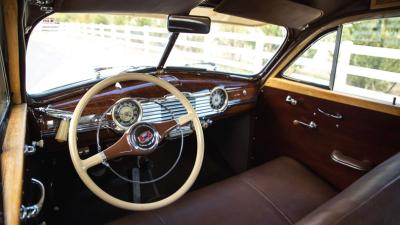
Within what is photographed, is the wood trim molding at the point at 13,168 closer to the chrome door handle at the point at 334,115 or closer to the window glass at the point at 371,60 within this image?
the chrome door handle at the point at 334,115

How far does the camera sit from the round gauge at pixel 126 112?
167 cm

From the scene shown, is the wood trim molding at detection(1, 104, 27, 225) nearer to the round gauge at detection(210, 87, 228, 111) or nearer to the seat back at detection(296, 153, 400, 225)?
the seat back at detection(296, 153, 400, 225)

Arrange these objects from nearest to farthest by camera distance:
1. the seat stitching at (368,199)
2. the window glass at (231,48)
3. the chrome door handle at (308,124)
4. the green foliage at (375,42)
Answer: the seat stitching at (368,199) < the green foliage at (375,42) < the chrome door handle at (308,124) < the window glass at (231,48)

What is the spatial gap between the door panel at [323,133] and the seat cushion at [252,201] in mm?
148

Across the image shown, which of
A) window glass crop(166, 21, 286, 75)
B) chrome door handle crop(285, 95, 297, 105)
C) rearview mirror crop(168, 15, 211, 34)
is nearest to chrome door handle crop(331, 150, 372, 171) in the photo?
chrome door handle crop(285, 95, 297, 105)

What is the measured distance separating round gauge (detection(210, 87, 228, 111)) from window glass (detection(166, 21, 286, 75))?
0.22 meters

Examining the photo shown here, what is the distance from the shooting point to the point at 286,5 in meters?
1.80

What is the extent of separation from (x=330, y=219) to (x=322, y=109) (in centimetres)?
132

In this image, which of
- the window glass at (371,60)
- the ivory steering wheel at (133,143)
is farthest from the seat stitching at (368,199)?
the window glass at (371,60)

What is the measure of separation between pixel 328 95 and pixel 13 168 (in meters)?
1.82

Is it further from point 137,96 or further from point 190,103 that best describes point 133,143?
point 137,96

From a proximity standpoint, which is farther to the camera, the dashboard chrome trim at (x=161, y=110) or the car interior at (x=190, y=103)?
the dashboard chrome trim at (x=161, y=110)

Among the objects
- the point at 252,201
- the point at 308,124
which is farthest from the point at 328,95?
the point at 252,201

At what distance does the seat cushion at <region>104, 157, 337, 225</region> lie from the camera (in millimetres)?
1532
